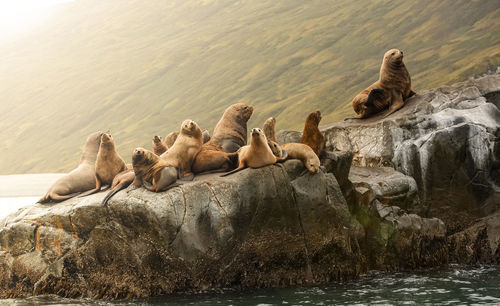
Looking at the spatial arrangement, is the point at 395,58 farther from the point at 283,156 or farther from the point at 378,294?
the point at 378,294

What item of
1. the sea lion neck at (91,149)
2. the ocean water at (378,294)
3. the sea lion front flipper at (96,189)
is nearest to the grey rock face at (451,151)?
the ocean water at (378,294)

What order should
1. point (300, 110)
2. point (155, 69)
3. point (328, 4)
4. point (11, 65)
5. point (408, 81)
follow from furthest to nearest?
point (11, 65), point (155, 69), point (328, 4), point (300, 110), point (408, 81)

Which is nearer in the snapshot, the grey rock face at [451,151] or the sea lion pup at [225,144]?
the sea lion pup at [225,144]

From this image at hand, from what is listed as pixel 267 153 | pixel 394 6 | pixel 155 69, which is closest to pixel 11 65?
pixel 155 69

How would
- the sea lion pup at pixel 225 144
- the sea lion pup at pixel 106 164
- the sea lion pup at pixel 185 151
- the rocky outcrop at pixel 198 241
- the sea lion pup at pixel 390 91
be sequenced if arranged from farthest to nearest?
the sea lion pup at pixel 390 91, the sea lion pup at pixel 106 164, the sea lion pup at pixel 225 144, the sea lion pup at pixel 185 151, the rocky outcrop at pixel 198 241

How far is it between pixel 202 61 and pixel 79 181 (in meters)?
22.4

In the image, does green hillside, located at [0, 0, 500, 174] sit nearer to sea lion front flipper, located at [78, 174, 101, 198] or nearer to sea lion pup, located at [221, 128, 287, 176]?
sea lion pup, located at [221, 128, 287, 176]

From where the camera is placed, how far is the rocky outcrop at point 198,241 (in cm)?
691

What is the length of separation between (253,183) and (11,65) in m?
37.3

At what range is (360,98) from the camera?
36.2 feet

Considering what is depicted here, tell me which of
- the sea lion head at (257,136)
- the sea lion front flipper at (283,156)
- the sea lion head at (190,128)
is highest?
the sea lion head at (190,128)

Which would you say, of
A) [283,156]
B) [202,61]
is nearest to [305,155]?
[283,156]

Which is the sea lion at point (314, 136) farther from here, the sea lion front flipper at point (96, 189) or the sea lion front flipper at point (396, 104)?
the sea lion front flipper at point (96, 189)

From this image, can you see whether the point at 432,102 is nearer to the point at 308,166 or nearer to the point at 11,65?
the point at 308,166
